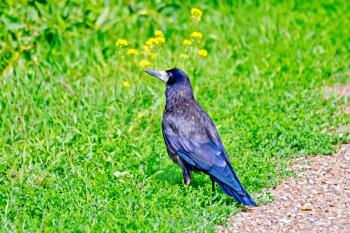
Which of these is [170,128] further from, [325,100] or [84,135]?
[325,100]

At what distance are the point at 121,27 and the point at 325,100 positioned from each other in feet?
9.47

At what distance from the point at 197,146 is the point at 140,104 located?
6.19 ft

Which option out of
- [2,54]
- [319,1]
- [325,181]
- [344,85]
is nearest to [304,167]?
[325,181]

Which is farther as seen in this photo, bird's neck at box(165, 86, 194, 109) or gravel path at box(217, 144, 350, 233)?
A: bird's neck at box(165, 86, 194, 109)

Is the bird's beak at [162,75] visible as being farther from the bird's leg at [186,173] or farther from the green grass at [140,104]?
the bird's leg at [186,173]

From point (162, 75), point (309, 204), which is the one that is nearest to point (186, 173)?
point (309, 204)

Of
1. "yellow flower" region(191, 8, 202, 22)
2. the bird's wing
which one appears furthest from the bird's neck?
"yellow flower" region(191, 8, 202, 22)

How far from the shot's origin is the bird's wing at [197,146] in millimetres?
6742

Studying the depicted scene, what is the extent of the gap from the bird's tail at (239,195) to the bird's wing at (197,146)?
1.3 inches

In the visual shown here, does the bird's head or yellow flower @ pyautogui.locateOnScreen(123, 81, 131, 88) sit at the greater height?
the bird's head

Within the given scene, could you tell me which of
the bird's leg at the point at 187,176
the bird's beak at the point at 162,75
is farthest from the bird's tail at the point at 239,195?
the bird's beak at the point at 162,75

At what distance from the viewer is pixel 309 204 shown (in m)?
6.86

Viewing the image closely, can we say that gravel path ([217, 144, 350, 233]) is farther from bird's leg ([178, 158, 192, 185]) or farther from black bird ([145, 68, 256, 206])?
bird's leg ([178, 158, 192, 185])

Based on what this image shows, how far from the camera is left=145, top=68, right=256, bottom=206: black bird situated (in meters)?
6.65
